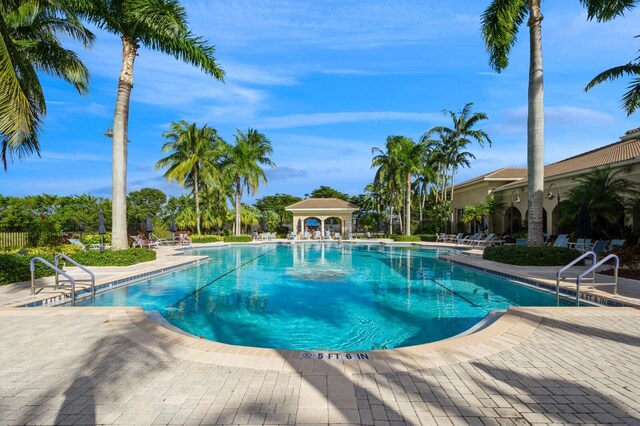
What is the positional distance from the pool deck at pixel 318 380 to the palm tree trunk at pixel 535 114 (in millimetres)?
8307

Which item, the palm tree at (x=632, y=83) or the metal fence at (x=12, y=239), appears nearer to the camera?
the palm tree at (x=632, y=83)

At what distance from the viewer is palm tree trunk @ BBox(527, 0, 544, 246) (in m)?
12.4

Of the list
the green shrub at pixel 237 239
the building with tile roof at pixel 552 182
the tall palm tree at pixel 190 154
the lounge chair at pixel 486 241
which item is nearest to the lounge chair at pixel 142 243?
the tall palm tree at pixel 190 154

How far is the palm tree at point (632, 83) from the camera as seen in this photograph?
12.0 metres

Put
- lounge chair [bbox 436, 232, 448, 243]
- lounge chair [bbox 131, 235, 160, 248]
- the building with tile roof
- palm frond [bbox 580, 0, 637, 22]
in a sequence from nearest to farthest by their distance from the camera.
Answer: palm frond [bbox 580, 0, 637, 22] → the building with tile roof → lounge chair [bbox 131, 235, 160, 248] → lounge chair [bbox 436, 232, 448, 243]

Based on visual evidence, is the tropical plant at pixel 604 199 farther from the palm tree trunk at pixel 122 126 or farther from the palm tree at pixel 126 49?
the palm tree trunk at pixel 122 126

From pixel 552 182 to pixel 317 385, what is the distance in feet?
76.4

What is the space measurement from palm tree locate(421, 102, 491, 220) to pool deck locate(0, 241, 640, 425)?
26087mm

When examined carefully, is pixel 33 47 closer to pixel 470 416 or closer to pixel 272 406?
pixel 272 406

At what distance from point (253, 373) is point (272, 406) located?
75 centimetres

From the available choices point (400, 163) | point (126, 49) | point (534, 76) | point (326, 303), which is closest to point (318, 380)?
point (326, 303)

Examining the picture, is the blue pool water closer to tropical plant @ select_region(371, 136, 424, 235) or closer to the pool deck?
the pool deck

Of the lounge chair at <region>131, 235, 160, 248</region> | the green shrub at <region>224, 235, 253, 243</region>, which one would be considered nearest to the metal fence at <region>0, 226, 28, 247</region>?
the lounge chair at <region>131, 235, 160, 248</region>

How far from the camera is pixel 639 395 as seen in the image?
127 inches
